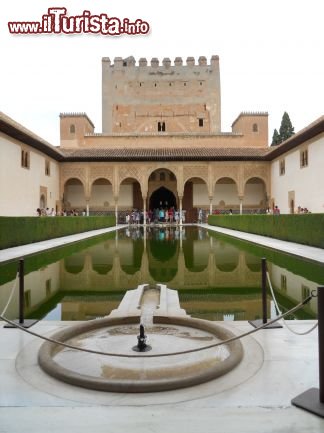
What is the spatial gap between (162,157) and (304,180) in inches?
432

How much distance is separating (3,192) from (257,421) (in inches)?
719

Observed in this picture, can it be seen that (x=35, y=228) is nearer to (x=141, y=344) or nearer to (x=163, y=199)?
(x=141, y=344)

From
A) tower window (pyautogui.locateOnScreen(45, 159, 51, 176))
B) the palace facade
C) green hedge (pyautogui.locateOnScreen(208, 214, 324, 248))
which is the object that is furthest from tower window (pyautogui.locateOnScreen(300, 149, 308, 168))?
tower window (pyautogui.locateOnScreen(45, 159, 51, 176))

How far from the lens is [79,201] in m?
30.9

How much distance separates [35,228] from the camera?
45.7ft

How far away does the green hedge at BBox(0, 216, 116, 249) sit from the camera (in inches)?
463

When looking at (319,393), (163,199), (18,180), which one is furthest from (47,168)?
(319,393)

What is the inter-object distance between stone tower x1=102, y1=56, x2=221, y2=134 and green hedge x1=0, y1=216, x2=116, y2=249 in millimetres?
19911

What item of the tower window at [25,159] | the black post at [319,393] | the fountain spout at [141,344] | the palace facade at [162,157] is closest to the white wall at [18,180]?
the palace facade at [162,157]

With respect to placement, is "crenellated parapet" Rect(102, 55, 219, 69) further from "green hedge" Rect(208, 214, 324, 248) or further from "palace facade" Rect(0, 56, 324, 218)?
"green hedge" Rect(208, 214, 324, 248)

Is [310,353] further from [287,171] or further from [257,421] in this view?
[287,171]

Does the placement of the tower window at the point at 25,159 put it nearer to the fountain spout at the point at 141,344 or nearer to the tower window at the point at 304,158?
the tower window at the point at 304,158

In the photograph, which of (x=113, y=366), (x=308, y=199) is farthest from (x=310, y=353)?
(x=308, y=199)

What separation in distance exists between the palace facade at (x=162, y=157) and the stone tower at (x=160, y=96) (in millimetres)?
100
